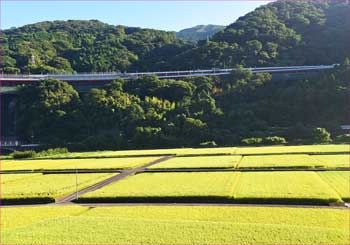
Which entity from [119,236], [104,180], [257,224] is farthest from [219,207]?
[104,180]

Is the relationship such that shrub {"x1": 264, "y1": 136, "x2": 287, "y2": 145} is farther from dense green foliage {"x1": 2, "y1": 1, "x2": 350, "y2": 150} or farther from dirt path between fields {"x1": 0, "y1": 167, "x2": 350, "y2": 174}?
dirt path between fields {"x1": 0, "y1": 167, "x2": 350, "y2": 174}

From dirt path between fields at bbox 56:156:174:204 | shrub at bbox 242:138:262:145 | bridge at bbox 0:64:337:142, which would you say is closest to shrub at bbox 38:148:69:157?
bridge at bbox 0:64:337:142

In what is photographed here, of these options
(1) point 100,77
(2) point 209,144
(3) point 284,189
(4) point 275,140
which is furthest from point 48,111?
(3) point 284,189

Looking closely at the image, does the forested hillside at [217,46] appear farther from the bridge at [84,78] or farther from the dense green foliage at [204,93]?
the bridge at [84,78]

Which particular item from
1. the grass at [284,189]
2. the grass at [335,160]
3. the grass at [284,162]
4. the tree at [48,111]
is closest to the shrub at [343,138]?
the grass at [335,160]

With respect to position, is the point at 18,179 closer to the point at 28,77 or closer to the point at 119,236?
the point at 119,236

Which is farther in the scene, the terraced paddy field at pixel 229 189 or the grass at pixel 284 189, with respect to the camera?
the terraced paddy field at pixel 229 189
